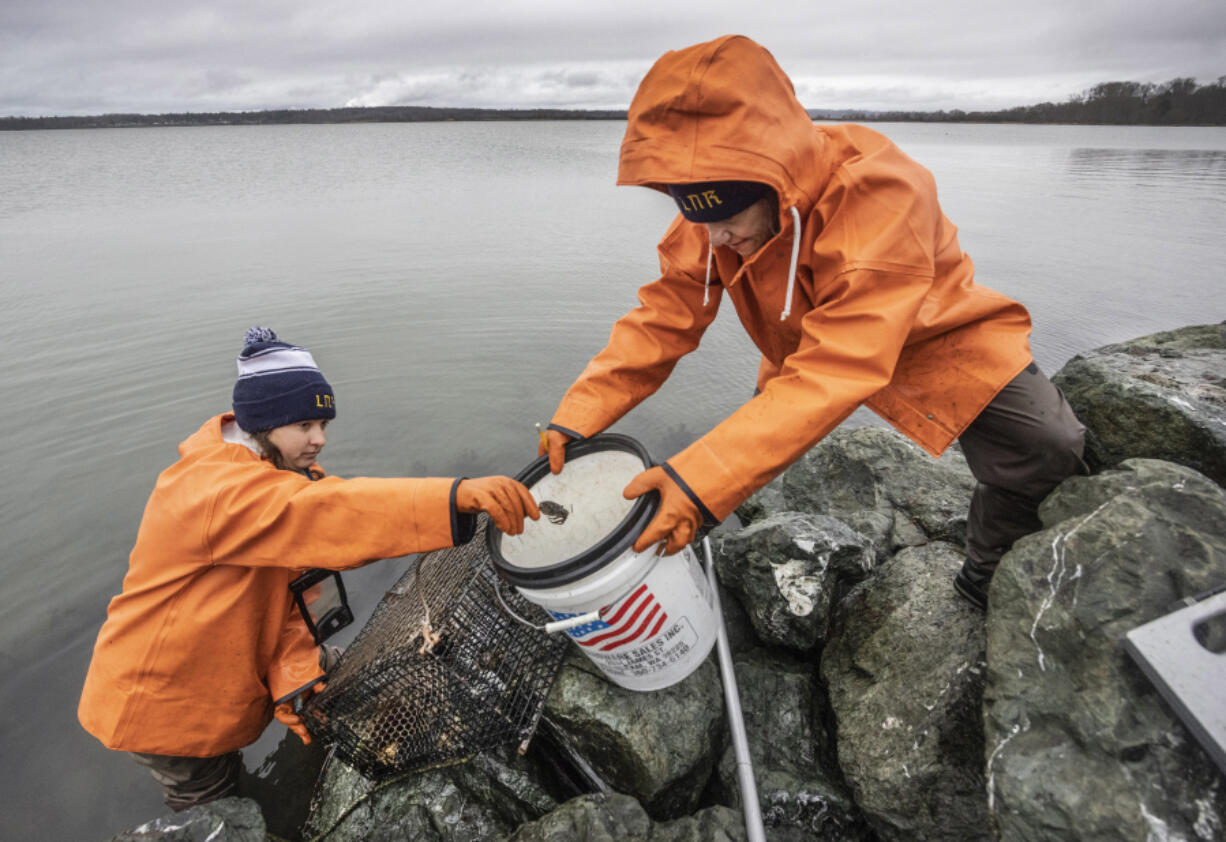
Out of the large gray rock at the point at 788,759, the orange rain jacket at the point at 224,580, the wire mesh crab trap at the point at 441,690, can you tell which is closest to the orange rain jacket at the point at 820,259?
the orange rain jacket at the point at 224,580

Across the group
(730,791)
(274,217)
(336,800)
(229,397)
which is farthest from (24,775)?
(274,217)

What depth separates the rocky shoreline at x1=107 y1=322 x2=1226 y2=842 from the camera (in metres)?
1.47

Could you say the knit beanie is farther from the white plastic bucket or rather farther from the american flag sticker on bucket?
the american flag sticker on bucket

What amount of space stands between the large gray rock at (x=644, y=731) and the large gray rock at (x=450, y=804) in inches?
10.0

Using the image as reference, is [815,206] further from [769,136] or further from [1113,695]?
[1113,695]

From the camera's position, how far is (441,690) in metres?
2.38

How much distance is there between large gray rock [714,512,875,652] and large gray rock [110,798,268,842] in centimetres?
214

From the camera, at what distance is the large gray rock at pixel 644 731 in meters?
2.30

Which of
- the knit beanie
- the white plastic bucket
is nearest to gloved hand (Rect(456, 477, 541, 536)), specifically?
the white plastic bucket

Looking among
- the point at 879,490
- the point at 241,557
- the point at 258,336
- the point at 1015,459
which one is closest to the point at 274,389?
the point at 258,336

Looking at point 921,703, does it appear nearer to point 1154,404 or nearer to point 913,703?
point 913,703

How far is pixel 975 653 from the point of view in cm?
220

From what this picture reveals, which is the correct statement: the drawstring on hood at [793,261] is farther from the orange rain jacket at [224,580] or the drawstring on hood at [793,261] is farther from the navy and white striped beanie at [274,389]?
the navy and white striped beanie at [274,389]

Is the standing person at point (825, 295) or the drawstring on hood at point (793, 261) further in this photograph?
the drawstring on hood at point (793, 261)
